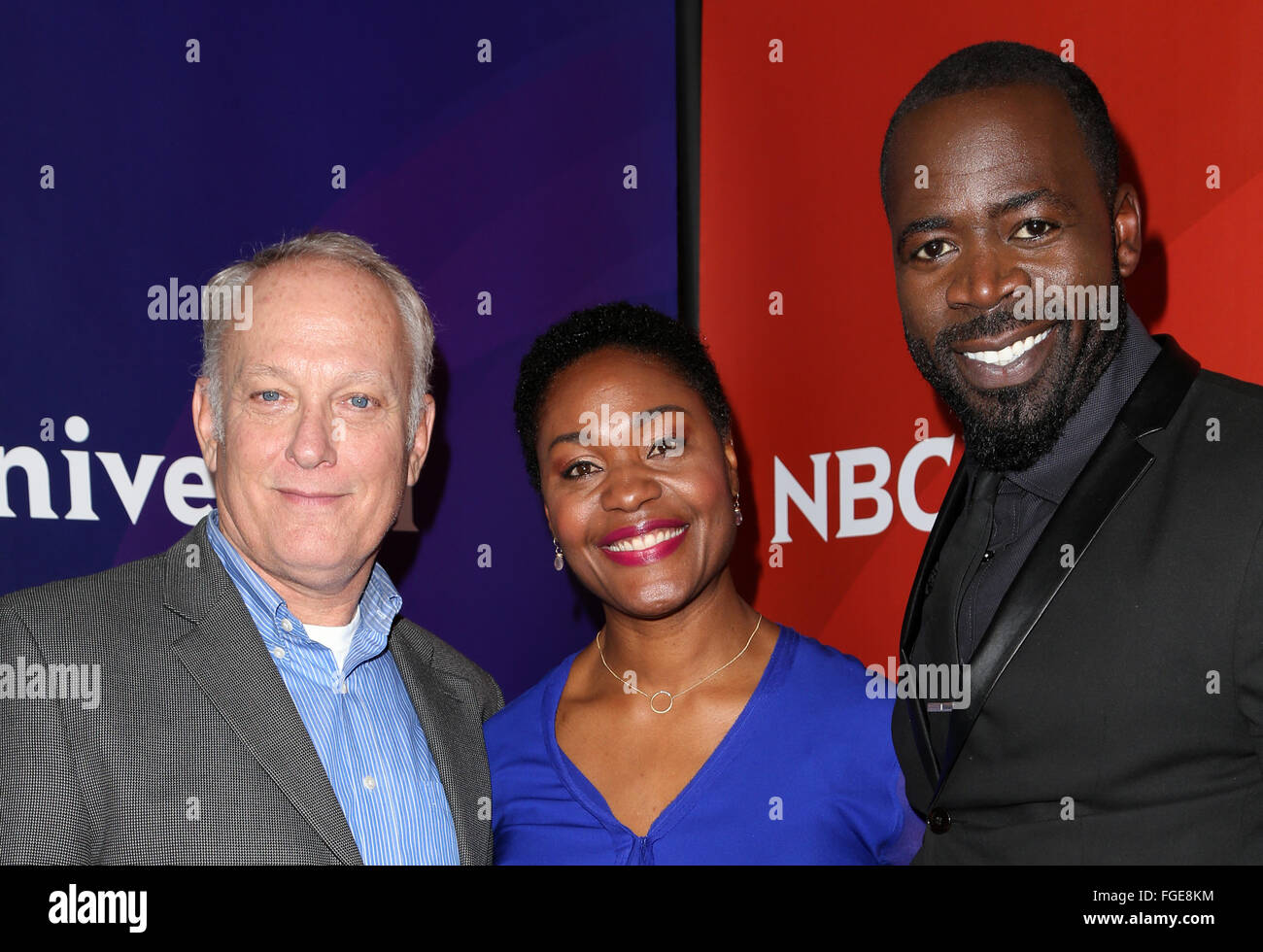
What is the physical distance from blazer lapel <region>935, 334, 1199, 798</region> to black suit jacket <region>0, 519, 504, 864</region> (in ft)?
3.93

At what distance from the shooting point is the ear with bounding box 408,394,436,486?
259 centimetres

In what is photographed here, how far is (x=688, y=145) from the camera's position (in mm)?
3631

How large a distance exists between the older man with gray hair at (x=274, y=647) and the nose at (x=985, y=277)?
115cm

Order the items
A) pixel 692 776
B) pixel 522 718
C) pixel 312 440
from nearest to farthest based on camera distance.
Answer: pixel 312 440
pixel 692 776
pixel 522 718

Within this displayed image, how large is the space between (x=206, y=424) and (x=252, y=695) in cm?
60

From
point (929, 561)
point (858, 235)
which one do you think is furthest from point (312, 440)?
point (858, 235)

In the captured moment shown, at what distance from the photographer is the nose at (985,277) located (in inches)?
84.8

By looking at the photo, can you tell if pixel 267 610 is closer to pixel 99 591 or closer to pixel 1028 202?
pixel 99 591

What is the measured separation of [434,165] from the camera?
10.6ft

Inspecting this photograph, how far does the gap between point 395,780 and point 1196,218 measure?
85.1 inches

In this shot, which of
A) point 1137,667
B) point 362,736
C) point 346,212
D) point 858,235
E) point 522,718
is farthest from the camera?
point 858,235
